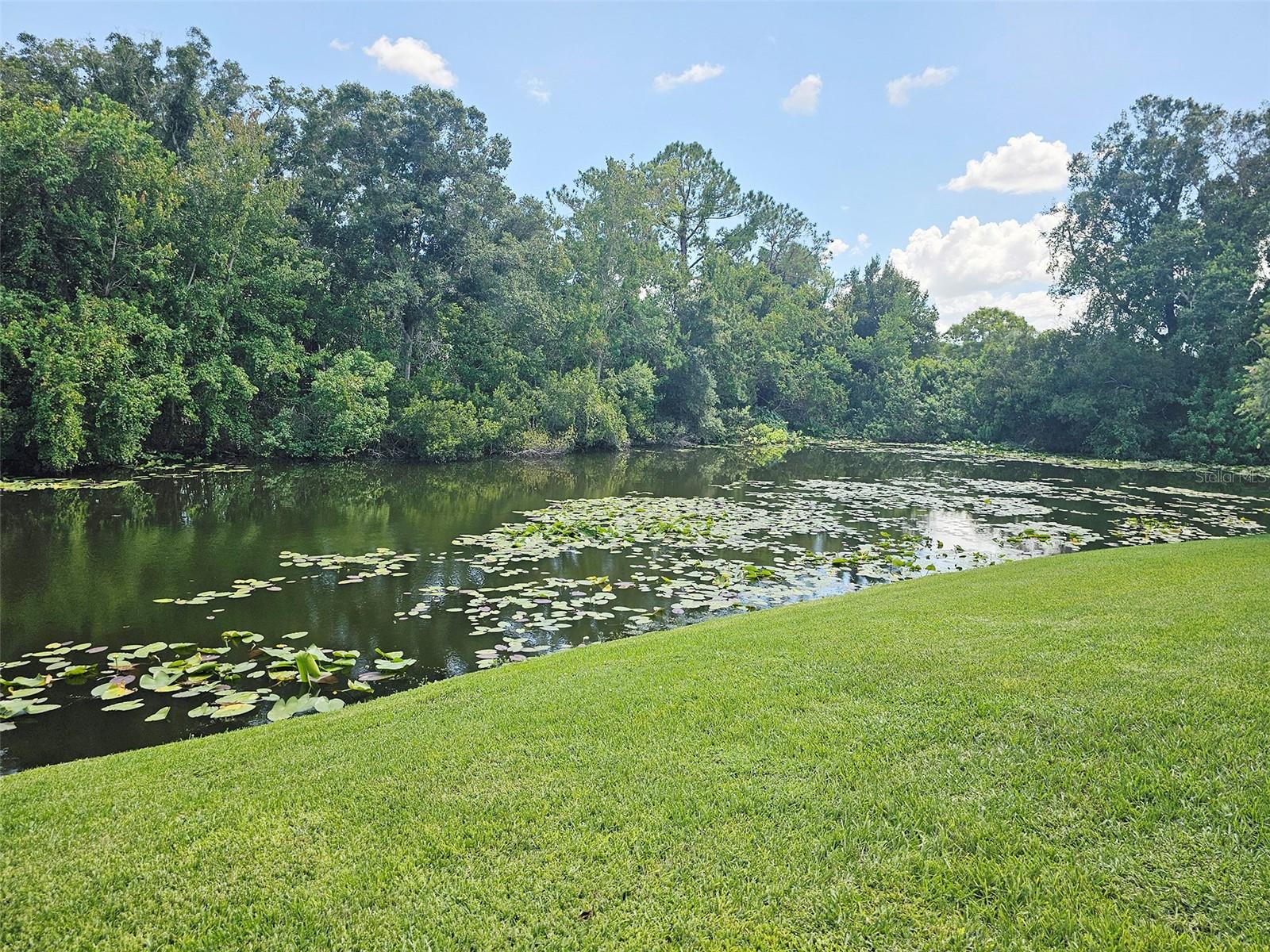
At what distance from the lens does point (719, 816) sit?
3264mm

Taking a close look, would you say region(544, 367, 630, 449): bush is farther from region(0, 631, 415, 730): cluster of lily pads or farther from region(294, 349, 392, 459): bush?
region(0, 631, 415, 730): cluster of lily pads

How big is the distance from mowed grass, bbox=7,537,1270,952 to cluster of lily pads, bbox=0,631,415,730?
1.10 metres

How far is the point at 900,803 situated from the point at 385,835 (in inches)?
96.2

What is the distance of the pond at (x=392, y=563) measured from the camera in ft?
20.6

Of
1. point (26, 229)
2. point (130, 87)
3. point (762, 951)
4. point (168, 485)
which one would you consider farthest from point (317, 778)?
point (130, 87)

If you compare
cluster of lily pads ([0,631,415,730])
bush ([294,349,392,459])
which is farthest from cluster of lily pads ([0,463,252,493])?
cluster of lily pads ([0,631,415,730])

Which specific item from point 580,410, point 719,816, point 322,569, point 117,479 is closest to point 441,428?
point 580,410

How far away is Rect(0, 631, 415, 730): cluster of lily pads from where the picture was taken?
19.0ft

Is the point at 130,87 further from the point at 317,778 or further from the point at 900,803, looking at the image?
the point at 900,803

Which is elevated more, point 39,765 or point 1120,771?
point 1120,771

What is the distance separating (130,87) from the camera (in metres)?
27.4

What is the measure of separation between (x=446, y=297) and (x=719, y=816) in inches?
1228

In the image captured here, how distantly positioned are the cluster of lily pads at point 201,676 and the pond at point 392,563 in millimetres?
25

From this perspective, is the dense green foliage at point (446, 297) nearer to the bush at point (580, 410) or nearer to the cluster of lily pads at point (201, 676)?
the bush at point (580, 410)
